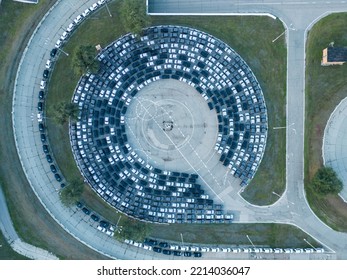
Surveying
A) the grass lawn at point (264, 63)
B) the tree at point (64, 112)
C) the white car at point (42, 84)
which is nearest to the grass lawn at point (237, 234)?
the grass lawn at point (264, 63)

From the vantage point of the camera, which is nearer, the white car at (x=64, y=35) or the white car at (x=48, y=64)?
the white car at (x=48, y=64)

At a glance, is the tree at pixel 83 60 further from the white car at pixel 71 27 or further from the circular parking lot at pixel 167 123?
the white car at pixel 71 27

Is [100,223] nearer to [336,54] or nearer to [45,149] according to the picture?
[45,149]

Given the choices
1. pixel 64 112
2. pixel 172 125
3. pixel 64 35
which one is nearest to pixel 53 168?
pixel 64 112

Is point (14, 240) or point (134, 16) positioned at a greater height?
point (134, 16)

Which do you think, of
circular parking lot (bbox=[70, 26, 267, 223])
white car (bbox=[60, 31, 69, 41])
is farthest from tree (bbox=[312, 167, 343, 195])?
white car (bbox=[60, 31, 69, 41])

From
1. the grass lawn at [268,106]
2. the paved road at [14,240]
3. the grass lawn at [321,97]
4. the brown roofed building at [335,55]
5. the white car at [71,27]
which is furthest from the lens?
the grass lawn at [321,97]
